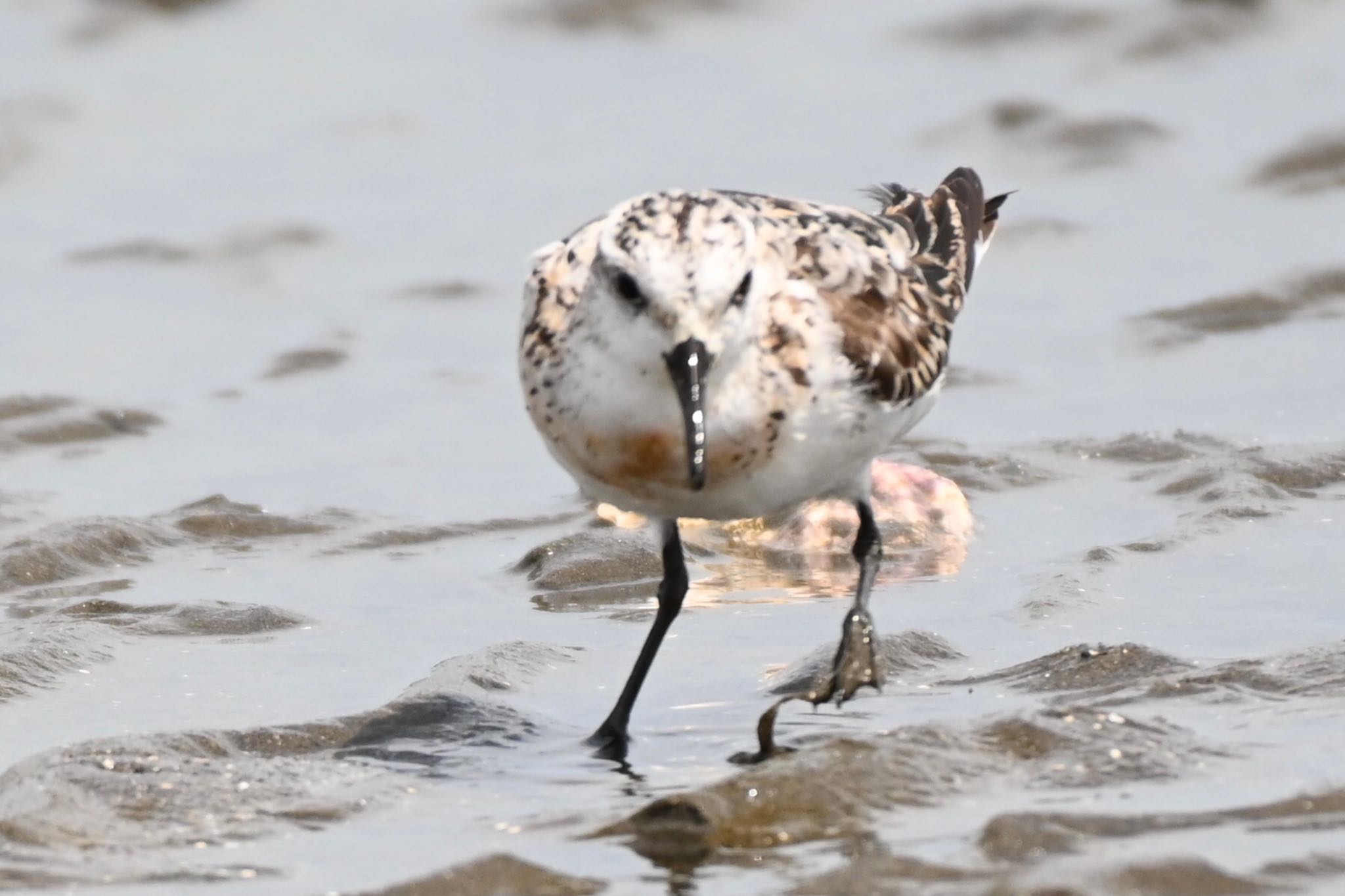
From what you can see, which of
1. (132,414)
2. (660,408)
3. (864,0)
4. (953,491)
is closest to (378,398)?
(132,414)

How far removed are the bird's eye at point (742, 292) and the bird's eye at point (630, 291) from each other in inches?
9.1

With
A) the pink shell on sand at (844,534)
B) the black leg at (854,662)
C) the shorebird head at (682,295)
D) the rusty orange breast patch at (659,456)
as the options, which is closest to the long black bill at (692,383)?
the shorebird head at (682,295)

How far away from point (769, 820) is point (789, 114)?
9.79m

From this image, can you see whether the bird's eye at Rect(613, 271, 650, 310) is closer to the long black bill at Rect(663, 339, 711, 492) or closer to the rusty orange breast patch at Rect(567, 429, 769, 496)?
the long black bill at Rect(663, 339, 711, 492)

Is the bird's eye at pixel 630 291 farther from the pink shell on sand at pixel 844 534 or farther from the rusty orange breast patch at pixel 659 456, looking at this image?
the pink shell on sand at pixel 844 534

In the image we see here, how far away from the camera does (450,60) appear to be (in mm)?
15078

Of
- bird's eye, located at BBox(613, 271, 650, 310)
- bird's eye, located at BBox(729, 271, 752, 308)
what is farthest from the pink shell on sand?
bird's eye, located at BBox(613, 271, 650, 310)

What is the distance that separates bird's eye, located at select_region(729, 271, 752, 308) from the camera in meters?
5.45

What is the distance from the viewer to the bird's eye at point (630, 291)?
5.34 metres

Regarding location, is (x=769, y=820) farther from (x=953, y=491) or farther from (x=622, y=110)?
(x=622, y=110)

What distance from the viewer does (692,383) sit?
17.3 ft

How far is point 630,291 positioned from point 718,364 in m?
0.32

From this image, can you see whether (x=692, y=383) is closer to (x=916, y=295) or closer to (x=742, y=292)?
(x=742, y=292)

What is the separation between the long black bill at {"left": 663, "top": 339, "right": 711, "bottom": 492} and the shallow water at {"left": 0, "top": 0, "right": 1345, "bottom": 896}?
0.83 metres
